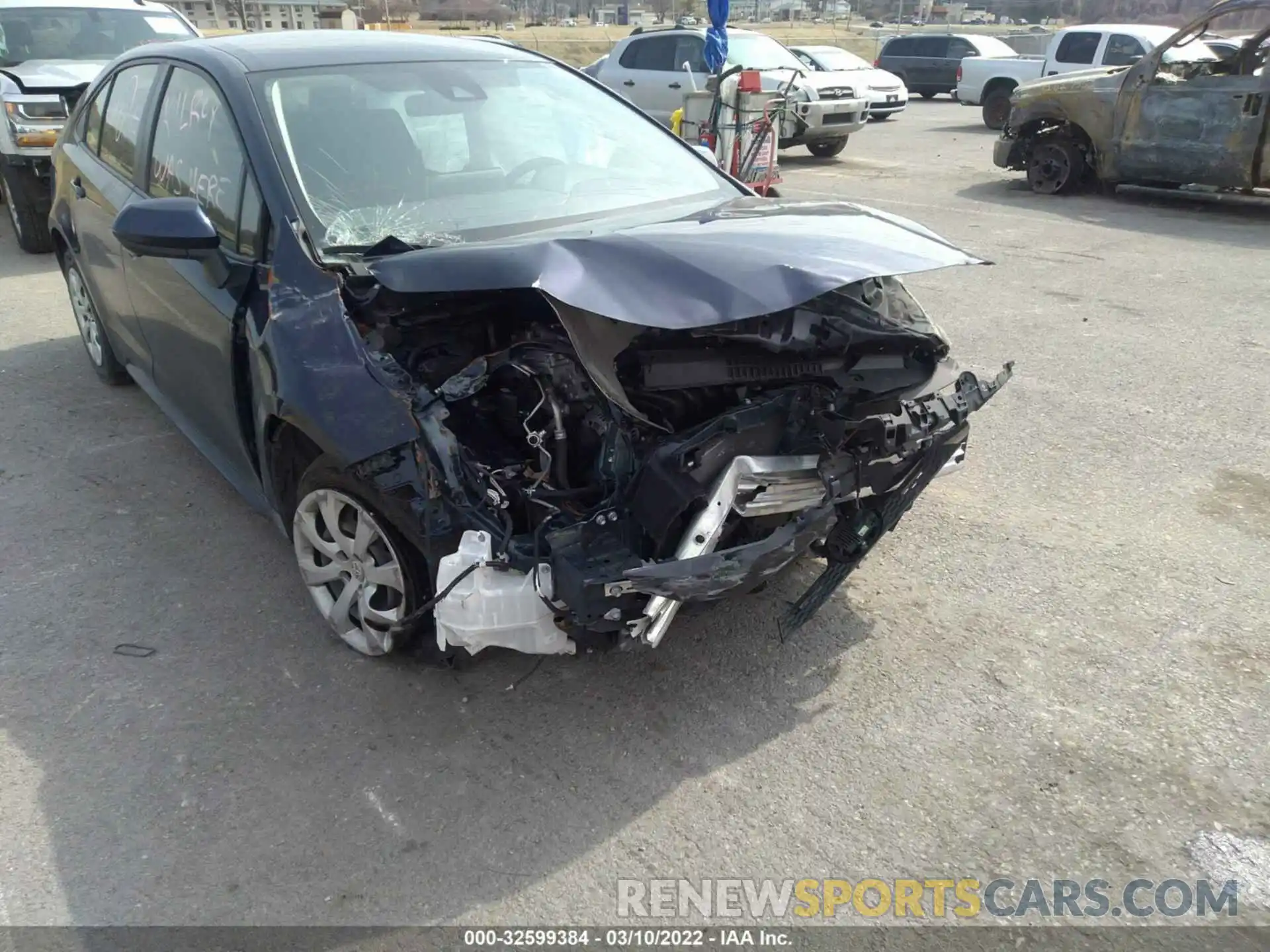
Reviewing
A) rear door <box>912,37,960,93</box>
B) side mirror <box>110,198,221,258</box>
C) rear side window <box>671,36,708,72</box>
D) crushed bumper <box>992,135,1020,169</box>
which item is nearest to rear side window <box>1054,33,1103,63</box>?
rear door <box>912,37,960,93</box>

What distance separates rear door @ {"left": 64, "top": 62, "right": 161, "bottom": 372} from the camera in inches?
164

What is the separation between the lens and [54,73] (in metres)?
8.38

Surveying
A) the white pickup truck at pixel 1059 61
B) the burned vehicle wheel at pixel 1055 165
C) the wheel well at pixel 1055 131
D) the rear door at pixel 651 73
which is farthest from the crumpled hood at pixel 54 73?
the white pickup truck at pixel 1059 61

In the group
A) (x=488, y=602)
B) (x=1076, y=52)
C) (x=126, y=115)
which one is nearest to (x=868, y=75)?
(x=1076, y=52)

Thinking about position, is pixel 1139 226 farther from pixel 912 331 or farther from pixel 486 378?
pixel 486 378

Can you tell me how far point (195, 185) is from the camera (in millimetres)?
3535

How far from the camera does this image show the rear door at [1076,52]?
17219 millimetres

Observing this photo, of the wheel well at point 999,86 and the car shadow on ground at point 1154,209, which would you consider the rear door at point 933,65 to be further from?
the car shadow on ground at point 1154,209

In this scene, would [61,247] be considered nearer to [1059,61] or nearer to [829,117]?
[829,117]

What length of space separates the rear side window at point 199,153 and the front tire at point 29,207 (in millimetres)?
5447

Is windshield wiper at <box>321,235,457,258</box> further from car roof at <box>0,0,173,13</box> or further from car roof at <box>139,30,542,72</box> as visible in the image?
car roof at <box>0,0,173,13</box>

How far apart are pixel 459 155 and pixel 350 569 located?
5.31ft

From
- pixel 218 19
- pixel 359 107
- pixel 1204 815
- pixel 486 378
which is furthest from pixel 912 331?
pixel 218 19

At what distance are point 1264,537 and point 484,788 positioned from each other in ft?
10.6
